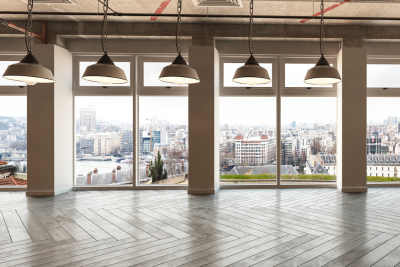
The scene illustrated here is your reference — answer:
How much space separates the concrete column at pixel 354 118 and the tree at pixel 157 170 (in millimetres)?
4182

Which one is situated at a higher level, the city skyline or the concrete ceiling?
the concrete ceiling

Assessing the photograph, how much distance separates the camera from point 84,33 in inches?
250

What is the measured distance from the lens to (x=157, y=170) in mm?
6832

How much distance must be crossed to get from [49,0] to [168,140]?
3690mm

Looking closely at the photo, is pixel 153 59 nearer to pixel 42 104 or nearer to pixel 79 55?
pixel 79 55

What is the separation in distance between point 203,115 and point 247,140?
1.47m

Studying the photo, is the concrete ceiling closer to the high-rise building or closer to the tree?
the high-rise building

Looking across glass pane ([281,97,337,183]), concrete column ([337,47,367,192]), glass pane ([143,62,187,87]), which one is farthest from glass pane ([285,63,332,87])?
glass pane ([143,62,187,87])

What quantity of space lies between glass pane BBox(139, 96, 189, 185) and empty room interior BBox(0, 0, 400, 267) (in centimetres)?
2

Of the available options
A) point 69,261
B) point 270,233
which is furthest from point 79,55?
point 270,233

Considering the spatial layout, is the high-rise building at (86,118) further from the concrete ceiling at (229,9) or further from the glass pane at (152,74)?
the concrete ceiling at (229,9)

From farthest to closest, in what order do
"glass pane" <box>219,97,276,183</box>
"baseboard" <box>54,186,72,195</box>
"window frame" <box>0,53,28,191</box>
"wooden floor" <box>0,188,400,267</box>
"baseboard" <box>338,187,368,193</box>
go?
1. "glass pane" <box>219,97,276,183</box>
2. "window frame" <box>0,53,28,191</box>
3. "baseboard" <box>338,187,368,193</box>
4. "baseboard" <box>54,186,72,195</box>
5. "wooden floor" <box>0,188,400,267</box>

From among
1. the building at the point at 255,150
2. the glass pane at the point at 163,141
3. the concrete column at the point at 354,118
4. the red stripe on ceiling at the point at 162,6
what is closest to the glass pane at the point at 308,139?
the building at the point at 255,150

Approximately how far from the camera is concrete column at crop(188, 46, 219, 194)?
6.18 m
